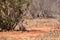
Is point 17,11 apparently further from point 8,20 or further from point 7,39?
point 7,39

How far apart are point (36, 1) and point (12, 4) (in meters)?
23.2

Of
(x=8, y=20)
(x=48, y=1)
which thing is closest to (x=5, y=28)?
(x=8, y=20)

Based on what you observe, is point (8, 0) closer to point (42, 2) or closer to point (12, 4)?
point (12, 4)

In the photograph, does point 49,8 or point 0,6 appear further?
point 49,8

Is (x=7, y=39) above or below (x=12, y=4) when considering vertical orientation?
below

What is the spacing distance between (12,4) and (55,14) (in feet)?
77.8

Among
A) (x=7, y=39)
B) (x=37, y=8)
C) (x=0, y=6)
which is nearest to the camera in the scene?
(x=7, y=39)

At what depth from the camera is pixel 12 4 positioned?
73.5 feet

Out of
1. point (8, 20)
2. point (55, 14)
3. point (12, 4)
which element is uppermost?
point (12, 4)

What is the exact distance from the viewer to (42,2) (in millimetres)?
Result: 45312

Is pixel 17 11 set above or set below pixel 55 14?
above

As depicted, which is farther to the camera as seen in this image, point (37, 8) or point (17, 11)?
point (37, 8)

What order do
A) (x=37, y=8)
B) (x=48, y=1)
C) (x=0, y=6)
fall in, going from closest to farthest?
(x=0, y=6) < (x=37, y=8) < (x=48, y=1)

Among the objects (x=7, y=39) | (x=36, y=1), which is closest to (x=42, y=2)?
(x=36, y=1)
